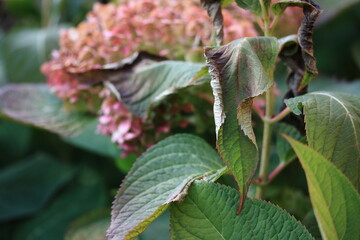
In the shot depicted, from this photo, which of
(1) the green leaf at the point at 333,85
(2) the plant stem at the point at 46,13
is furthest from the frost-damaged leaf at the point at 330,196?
(2) the plant stem at the point at 46,13

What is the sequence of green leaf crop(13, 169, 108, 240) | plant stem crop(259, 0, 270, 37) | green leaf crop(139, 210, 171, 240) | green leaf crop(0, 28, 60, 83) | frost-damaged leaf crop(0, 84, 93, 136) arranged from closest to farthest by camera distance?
plant stem crop(259, 0, 270, 37) < green leaf crop(139, 210, 171, 240) < frost-damaged leaf crop(0, 84, 93, 136) < green leaf crop(13, 169, 108, 240) < green leaf crop(0, 28, 60, 83)

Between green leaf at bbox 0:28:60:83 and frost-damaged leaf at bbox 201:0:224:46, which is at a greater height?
frost-damaged leaf at bbox 201:0:224:46

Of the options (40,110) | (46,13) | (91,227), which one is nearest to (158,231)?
(91,227)

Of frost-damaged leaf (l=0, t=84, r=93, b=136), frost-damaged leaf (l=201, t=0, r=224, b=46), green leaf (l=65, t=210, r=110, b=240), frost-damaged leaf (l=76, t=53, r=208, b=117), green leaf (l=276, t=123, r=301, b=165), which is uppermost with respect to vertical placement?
frost-damaged leaf (l=201, t=0, r=224, b=46)

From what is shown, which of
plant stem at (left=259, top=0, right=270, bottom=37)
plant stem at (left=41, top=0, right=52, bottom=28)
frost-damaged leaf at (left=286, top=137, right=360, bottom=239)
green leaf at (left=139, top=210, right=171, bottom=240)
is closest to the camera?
frost-damaged leaf at (left=286, top=137, right=360, bottom=239)

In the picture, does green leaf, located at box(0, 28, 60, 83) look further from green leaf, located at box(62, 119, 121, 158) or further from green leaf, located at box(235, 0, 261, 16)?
green leaf, located at box(235, 0, 261, 16)

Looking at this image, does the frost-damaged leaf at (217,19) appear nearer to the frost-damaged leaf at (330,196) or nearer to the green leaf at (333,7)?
the frost-damaged leaf at (330,196)

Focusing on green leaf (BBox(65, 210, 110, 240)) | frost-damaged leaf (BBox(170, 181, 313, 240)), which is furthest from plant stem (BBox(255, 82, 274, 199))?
green leaf (BBox(65, 210, 110, 240))
